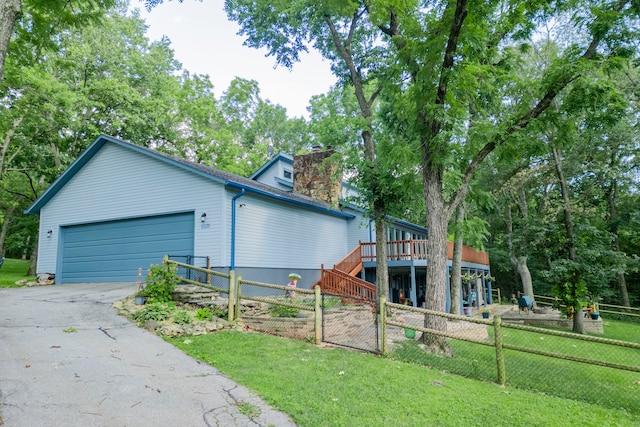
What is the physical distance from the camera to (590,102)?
291 inches

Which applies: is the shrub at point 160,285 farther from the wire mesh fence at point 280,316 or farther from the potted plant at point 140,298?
the wire mesh fence at point 280,316

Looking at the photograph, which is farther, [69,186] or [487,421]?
[69,186]

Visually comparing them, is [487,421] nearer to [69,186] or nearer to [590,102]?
[590,102]

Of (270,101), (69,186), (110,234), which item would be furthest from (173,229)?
(270,101)

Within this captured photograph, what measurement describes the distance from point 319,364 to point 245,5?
13529 mm

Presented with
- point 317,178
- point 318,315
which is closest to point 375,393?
point 318,315

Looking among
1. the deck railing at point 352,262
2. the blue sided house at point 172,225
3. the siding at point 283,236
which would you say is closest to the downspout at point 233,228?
the blue sided house at point 172,225

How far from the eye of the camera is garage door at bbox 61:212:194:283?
11.7 m

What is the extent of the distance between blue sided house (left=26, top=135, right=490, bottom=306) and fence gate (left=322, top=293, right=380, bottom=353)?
119 inches

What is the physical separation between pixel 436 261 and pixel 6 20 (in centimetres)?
768

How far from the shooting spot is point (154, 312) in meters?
7.50

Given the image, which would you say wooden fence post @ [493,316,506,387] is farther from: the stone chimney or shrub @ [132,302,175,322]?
the stone chimney

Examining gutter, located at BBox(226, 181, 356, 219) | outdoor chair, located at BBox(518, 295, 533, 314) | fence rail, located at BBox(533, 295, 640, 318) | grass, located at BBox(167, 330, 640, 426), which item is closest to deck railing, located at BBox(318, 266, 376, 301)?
gutter, located at BBox(226, 181, 356, 219)

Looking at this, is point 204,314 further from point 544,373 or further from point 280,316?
point 544,373
